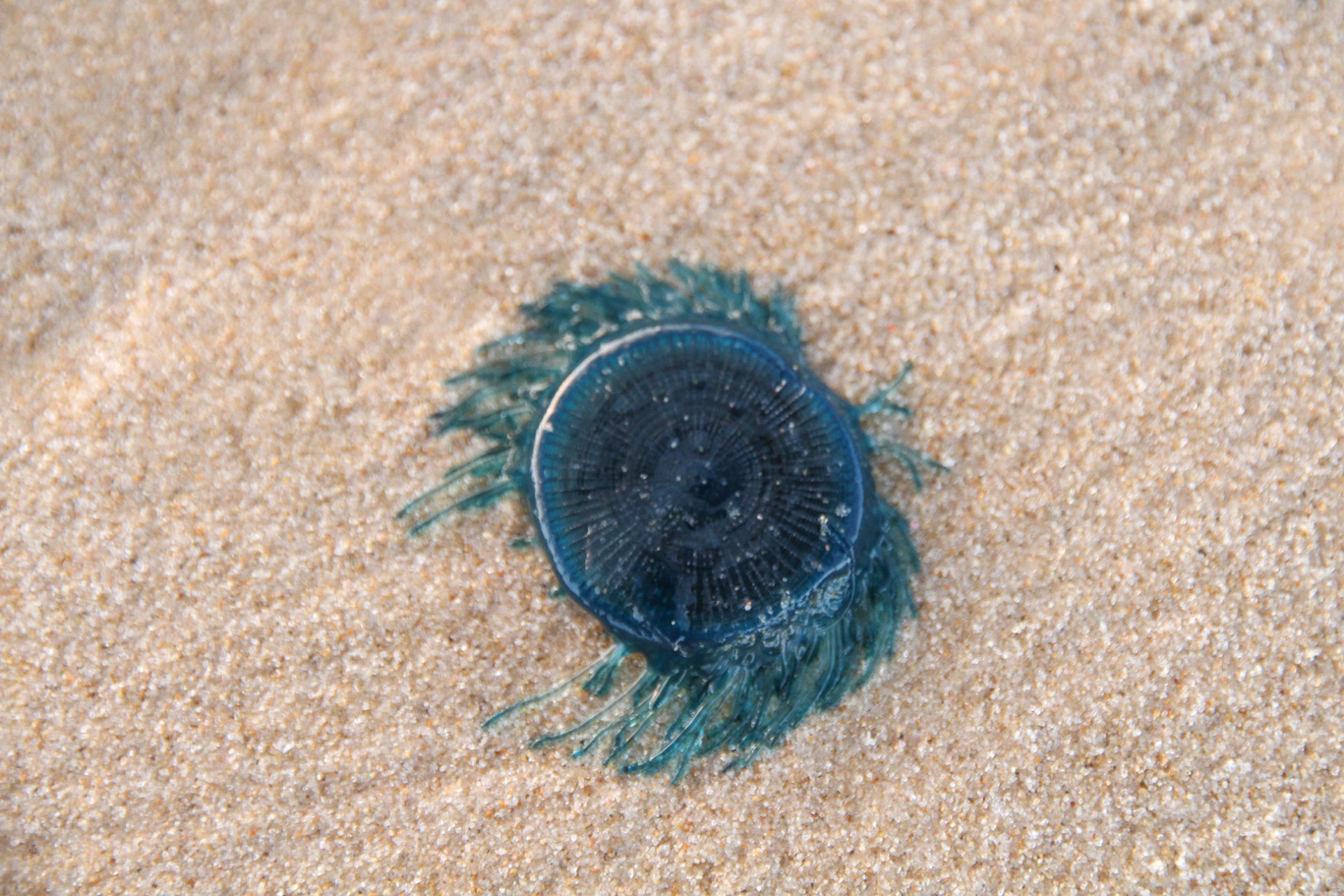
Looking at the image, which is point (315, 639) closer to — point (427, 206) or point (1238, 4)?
point (427, 206)

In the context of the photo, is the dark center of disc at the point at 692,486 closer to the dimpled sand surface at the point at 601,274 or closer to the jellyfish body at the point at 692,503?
the jellyfish body at the point at 692,503

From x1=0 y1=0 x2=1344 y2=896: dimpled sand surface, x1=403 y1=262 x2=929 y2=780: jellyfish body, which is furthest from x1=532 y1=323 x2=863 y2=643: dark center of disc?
x1=0 y1=0 x2=1344 y2=896: dimpled sand surface

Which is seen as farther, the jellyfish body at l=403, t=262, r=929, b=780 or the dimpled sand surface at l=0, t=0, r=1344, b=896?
the dimpled sand surface at l=0, t=0, r=1344, b=896

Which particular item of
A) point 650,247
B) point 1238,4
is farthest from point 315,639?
point 1238,4

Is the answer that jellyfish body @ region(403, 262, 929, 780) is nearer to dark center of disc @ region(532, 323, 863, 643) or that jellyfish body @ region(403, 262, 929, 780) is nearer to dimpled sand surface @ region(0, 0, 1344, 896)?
Result: dark center of disc @ region(532, 323, 863, 643)

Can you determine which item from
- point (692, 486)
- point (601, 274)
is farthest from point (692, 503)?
point (601, 274)

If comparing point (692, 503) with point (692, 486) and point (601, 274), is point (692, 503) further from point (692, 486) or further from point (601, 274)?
point (601, 274)
